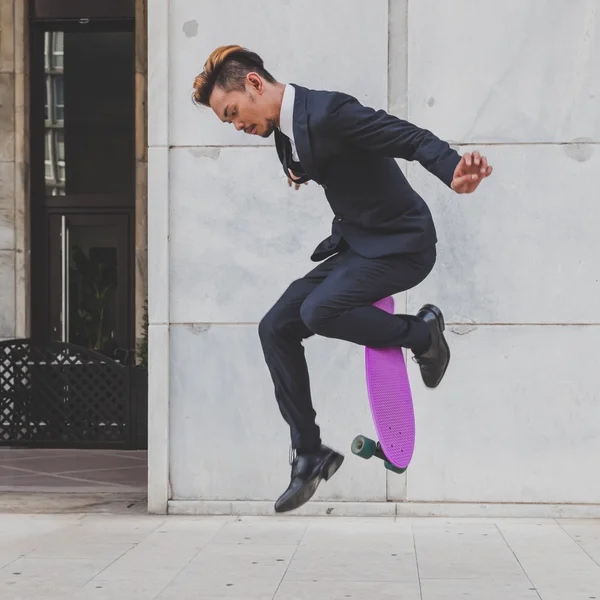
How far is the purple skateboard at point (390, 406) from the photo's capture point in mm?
4891

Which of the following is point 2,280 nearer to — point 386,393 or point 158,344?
point 158,344

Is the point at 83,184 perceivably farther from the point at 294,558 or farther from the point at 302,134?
the point at 302,134

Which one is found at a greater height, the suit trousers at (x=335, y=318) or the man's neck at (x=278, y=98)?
the man's neck at (x=278, y=98)

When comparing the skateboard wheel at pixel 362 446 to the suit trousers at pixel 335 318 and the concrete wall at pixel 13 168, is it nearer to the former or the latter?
the suit trousers at pixel 335 318

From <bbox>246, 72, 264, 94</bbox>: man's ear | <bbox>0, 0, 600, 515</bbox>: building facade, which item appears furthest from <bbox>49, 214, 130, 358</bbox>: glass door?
<bbox>246, 72, 264, 94</bbox>: man's ear

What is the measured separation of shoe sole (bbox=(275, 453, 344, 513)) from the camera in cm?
486

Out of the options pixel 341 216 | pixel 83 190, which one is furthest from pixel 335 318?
pixel 83 190

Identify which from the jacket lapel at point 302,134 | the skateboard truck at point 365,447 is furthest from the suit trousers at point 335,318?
the jacket lapel at point 302,134

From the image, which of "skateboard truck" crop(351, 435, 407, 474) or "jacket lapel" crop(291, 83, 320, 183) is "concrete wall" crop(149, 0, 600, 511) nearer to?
"skateboard truck" crop(351, 435, 407, 474)

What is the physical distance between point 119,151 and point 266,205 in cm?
721

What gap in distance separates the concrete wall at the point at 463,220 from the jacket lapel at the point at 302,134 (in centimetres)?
500

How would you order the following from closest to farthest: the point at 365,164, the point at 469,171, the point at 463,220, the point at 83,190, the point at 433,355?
1. the point at 469,171
2. the point at 365,164
3. the point at 433,355
4. the point at 463,220
5. the point at 83,190

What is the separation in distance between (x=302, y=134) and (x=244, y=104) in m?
0.27

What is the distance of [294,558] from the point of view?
799 centimetres
